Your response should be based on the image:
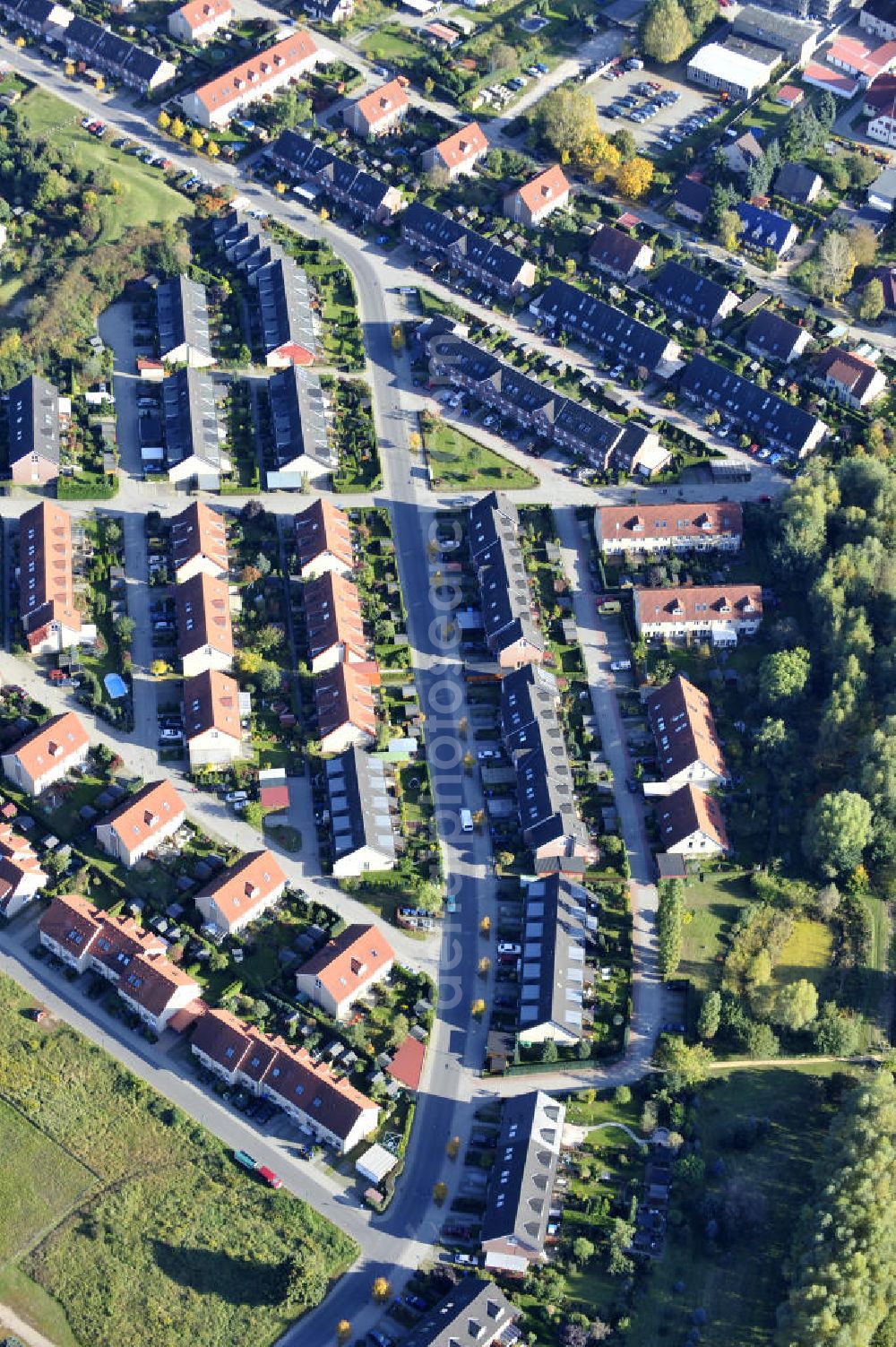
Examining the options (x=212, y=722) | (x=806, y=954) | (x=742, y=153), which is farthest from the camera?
(x=742, y=153)

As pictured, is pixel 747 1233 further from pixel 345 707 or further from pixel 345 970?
pixel 345 707

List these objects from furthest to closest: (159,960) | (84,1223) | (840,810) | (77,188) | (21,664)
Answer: (77,188) → (21,664) → (840,810) → (159,960) → (84,1223)

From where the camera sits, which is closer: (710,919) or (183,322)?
(710,919)

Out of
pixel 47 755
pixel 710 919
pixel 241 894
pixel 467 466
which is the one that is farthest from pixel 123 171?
pixel 710 919

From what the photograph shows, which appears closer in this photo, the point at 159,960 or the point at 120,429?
the point at 159,960

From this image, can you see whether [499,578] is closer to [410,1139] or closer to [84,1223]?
[410,1139]

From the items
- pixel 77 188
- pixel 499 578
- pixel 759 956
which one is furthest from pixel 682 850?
pixel 77 188

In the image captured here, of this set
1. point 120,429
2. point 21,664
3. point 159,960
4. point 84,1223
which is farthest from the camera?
point 120,429

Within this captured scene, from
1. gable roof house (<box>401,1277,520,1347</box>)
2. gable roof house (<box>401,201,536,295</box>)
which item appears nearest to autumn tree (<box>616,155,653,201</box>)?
gable roof house (<box>401,201,536,295</box>)
